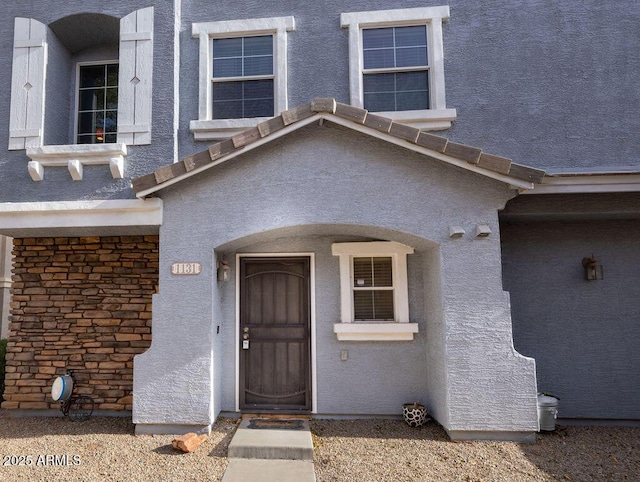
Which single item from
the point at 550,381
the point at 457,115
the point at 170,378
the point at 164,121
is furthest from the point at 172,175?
the point at 550,381

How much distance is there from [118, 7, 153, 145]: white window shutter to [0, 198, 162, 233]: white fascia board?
1.10 meters

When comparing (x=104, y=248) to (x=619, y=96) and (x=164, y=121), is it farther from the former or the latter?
(x=619, y=96)

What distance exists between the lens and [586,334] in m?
6.21

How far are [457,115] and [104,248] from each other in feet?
20.0

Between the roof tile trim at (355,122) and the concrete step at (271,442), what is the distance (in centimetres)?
349

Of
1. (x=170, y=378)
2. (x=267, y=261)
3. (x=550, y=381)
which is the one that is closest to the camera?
(x=170, y=378)

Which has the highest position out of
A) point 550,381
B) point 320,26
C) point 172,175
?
point 320,26

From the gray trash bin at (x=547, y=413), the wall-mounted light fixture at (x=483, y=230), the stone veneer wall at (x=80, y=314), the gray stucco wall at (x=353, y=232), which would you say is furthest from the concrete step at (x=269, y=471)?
the wall-mounted light fixture at (x=483, y=230)

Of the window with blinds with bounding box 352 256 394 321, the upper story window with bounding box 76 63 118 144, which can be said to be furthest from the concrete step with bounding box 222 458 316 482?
the upper story window with bounding box 76 63 118 144

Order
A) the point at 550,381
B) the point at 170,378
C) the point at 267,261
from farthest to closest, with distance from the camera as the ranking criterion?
the point at 267,261 → the point at 550,381 → the point at 170,378

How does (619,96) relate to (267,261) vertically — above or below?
above

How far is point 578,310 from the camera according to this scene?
6270 millimetres

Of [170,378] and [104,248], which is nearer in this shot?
[170,378]

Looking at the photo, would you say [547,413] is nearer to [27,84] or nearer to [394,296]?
[394,296]
